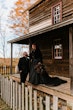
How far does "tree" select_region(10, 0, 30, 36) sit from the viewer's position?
35250 mm

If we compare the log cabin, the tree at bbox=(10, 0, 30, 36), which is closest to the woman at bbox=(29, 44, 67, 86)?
the log cabin

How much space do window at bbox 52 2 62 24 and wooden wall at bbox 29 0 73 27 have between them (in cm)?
32

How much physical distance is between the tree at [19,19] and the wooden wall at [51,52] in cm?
1862

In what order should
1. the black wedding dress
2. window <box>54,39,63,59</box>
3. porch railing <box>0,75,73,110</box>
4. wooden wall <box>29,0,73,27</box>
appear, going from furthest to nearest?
window <box>54,39,63,59</box>
wooden wall <box>29,0,73,27</box>
the black wedding dress
porch railing <box>0,75,73,110</box>

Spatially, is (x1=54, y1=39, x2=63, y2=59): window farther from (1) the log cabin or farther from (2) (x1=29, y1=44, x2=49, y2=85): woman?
(2) (x1=29, y1=44, x2=49, y2=85): woman

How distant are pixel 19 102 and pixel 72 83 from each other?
2.07 metres

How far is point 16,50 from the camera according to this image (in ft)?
149

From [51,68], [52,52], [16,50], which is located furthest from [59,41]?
[16,50]

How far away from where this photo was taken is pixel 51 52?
16.0m

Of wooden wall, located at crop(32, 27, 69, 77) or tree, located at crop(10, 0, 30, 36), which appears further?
tree, located at crop(10, 0, 30, 36)

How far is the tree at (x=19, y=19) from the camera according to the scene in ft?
116

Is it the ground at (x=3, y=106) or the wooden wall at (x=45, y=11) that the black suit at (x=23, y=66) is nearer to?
the ground at (x=3, y=106)

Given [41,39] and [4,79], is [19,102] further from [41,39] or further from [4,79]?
[41,39]

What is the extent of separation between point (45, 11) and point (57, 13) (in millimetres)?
1518
